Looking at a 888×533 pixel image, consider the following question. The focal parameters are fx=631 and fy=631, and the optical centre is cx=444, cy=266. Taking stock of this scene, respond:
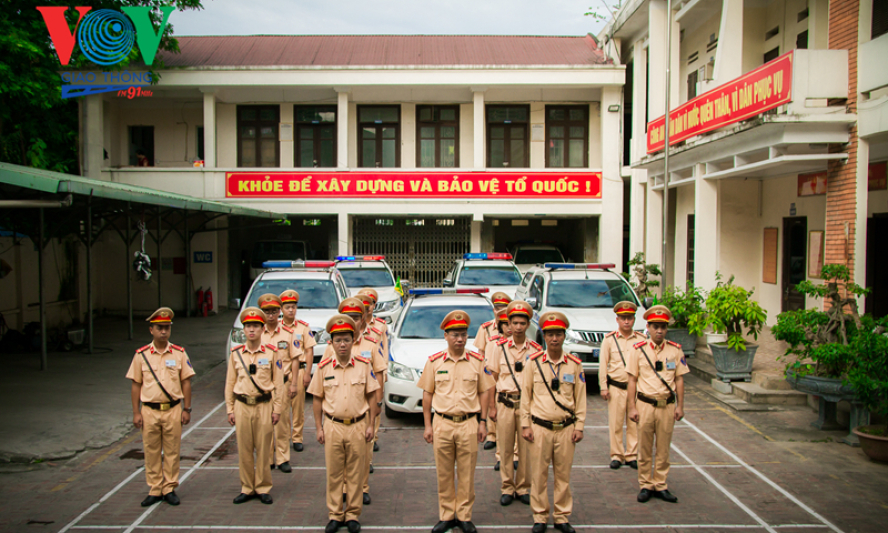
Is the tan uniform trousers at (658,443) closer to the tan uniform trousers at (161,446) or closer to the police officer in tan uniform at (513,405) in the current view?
the police officer in tan uniform at (513,405)

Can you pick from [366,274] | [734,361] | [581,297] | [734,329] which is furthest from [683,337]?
[366,274]

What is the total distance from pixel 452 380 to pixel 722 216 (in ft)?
36.7

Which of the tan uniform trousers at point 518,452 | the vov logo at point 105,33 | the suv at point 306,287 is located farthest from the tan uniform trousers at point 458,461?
the vov logo at point 105,33

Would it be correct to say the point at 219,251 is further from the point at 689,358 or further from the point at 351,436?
the point at 351,436

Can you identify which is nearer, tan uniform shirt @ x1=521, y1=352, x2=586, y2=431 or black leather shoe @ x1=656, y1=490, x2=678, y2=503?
tan uniform shirt @ x1=521, y1=352, x2=586, y2=431

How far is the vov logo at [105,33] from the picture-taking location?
14.7 m

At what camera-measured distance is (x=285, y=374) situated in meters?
6.50

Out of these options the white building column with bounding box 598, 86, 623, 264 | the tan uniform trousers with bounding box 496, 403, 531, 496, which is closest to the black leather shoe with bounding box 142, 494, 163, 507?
the tan uniform trousers with bounding box 496, 403, 531, 496

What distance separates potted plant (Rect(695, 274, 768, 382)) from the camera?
30.1 ft

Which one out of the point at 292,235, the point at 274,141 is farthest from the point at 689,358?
the point at 292,235

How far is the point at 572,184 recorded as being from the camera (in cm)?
1908

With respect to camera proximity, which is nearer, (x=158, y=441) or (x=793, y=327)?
(x=158, y=441)

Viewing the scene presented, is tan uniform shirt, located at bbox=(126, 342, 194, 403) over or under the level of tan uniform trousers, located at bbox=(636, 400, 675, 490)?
over

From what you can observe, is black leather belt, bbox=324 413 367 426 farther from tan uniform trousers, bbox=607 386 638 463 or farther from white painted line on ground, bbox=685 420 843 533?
white painted line on ground, bbox=685 420 843 533
